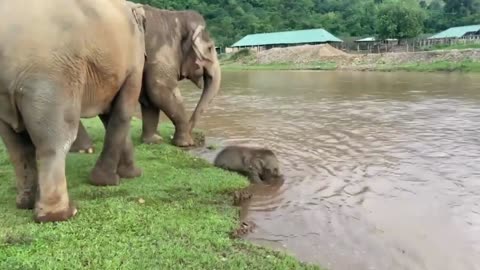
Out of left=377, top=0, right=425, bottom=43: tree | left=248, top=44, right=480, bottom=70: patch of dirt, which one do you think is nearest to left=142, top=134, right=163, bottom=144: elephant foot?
left=248, top=44, right=480, bottom=70: patch of dirt

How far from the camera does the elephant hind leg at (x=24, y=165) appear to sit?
521cm

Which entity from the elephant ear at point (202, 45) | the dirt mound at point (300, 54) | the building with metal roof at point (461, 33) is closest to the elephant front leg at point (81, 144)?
the elephant ear at point (202, 45)

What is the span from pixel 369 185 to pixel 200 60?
347cm

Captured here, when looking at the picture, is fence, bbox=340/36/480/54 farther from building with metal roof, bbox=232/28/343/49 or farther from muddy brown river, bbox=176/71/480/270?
muddy brown river, bbox=176/71/480/270

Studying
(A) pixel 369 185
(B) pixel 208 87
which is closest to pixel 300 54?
(B) pixel 208 87

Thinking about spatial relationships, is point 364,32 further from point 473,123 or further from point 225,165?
point 225,165

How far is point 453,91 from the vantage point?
20.5 meters

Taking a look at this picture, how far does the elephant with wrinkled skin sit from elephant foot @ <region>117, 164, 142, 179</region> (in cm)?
120

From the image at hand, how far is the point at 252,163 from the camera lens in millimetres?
7426

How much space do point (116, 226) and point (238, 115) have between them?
973cm

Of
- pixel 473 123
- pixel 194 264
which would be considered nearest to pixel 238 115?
pixel 473 123

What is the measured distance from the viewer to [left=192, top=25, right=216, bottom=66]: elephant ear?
895 centimetres

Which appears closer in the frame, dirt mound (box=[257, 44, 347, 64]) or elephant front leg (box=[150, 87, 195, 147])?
elephant front leg (box=[150, 87, 195, 147])

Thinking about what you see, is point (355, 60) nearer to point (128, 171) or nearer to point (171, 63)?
point (171, 63)
